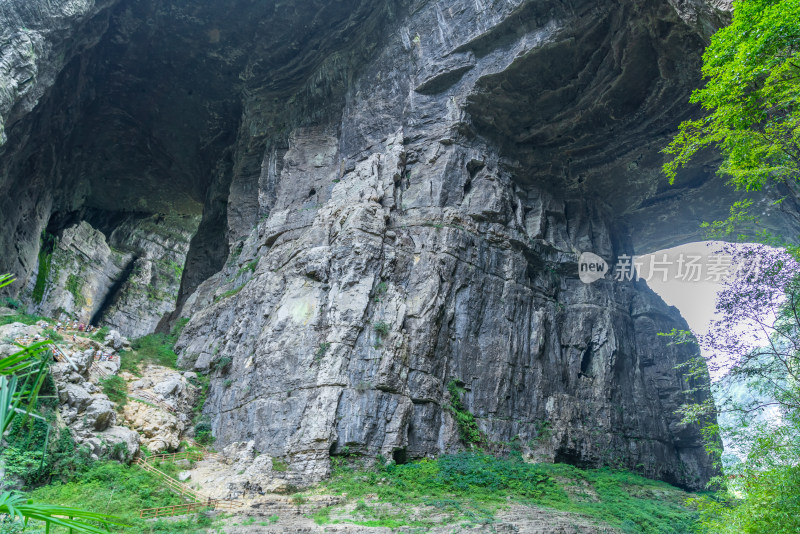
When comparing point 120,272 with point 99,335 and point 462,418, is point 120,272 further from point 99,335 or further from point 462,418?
point 462,418

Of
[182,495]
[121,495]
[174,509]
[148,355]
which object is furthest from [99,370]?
[174,509]

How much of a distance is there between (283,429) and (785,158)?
13.5m

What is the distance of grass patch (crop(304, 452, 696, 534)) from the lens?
1340 centimetres

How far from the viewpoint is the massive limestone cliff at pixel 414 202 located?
17719 millimetres

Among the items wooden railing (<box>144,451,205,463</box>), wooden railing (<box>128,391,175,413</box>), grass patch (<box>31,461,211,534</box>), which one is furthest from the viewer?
Answer: wooden railing (<box>128,391,175,413</box>)

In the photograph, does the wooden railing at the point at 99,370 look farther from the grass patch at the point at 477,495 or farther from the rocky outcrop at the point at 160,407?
the grass patch at the point at 477,495

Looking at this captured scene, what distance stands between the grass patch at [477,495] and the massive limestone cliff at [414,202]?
0.96 m

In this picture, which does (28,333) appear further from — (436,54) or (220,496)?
(436,54)

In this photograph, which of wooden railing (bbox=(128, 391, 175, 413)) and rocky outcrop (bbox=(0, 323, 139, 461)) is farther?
wooden railing (bbox=(128, 391, 175, 413))

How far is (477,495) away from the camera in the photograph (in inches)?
596

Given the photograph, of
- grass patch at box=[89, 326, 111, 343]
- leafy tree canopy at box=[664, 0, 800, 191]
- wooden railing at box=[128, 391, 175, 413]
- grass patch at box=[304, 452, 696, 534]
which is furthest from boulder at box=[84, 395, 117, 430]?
leafy tree canopy at box=[664, 0, 800, 191]

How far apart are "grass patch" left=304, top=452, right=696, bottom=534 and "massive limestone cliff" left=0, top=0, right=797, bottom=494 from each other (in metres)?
0.96

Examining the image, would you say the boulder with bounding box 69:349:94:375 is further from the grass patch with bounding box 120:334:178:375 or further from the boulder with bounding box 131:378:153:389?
the grass patch with bounding box 120:334:178:375

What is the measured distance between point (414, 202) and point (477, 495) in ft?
36.7
